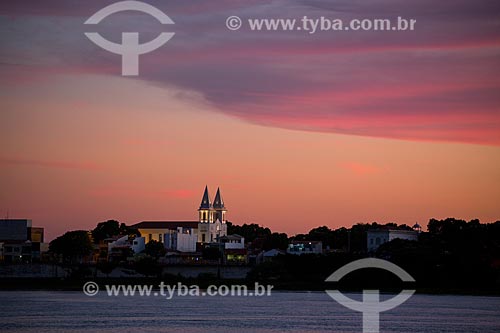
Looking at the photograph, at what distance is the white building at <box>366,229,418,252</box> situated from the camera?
139 metres

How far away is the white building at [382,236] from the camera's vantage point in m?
139

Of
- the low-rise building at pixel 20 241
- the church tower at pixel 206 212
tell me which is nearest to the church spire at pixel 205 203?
the church tower at pixel 206 212

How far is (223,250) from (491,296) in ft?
176

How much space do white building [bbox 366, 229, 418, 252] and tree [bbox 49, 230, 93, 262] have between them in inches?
1431

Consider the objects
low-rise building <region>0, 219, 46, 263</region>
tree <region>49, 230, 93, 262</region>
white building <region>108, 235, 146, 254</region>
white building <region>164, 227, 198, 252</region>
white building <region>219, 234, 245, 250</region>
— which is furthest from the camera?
white building <region>164, 227, 198, 252</region>

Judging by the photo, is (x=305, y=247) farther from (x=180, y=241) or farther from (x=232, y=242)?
(x=180, y=241)

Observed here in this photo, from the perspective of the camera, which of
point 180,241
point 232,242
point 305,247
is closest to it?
point 305,247

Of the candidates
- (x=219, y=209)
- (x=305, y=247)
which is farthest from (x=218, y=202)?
(x=305, y=247)

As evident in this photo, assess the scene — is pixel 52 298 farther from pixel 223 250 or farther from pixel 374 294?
pixel 223 250

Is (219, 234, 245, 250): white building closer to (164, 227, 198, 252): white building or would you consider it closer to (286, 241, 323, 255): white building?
(164, 227, 198, 252): white building

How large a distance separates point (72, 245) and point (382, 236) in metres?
40.0

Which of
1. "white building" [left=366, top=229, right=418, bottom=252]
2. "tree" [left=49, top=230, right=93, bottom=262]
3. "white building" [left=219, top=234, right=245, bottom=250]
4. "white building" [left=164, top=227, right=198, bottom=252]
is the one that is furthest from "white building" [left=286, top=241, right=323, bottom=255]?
"tree" [left=49, top=230, right=93, bottom=262]

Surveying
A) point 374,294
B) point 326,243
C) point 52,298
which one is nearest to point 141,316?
point 52,298

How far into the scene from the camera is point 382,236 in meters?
140
